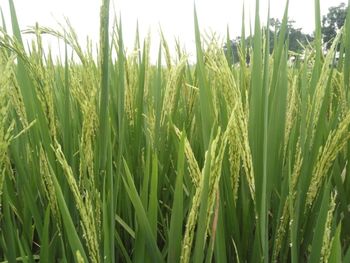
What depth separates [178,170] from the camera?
636 mm

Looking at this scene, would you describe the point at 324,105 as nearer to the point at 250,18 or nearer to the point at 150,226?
the point at 150,226

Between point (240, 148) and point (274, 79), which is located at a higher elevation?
point (274, 79)

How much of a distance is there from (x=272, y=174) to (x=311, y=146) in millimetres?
110

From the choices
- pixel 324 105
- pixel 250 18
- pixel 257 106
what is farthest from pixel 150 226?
pixel 250 18

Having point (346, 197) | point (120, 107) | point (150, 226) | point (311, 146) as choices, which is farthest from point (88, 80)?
point (346, 197)

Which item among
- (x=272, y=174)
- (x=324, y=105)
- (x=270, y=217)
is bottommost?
(x=270, y=217)

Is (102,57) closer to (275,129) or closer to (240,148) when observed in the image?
(240,148)

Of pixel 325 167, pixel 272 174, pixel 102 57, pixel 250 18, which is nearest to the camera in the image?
pixel 102 57

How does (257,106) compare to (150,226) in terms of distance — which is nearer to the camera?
(150,226)

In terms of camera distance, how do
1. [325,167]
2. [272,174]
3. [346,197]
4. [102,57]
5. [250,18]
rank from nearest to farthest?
[102,57]
[325,167]
[272,174]
[346,197]
[250,18]

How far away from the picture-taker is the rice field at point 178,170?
56 centimetres

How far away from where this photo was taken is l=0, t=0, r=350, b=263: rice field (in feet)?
1.83

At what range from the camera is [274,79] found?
935mm

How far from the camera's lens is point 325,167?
655 millimetres
